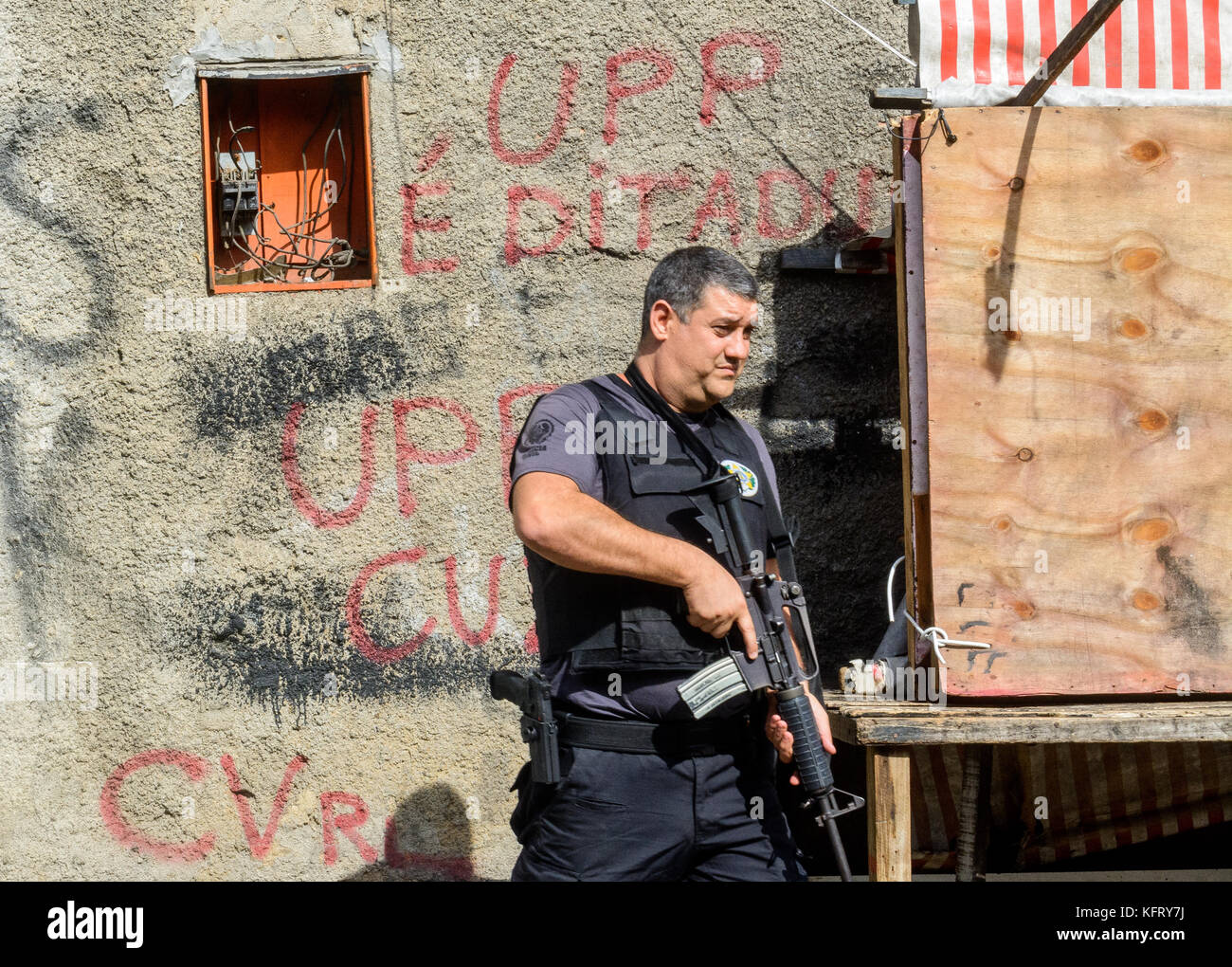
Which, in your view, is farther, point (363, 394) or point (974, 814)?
point (363, 394)

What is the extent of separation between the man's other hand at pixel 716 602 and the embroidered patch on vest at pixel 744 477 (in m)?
0.29

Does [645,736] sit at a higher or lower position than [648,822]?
higher

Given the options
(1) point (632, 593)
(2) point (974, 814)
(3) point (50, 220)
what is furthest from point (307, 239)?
(2) point (974, 814)

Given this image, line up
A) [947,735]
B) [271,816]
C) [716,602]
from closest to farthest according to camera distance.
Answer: [716,602] → [947,735] → [271,816]

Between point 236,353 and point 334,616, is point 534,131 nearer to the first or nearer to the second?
point 236,353

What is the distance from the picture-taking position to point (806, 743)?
7.80 ft

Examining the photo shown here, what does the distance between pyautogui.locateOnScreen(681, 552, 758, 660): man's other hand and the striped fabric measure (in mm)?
1158

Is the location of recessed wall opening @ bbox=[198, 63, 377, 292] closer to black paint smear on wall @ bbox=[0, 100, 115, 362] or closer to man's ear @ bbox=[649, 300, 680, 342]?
black paint smear on wall @ bbox=[0, 100, 115, 362]

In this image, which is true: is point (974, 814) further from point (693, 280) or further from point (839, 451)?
point (693, 280)

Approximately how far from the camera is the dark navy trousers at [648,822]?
7.62 feet
